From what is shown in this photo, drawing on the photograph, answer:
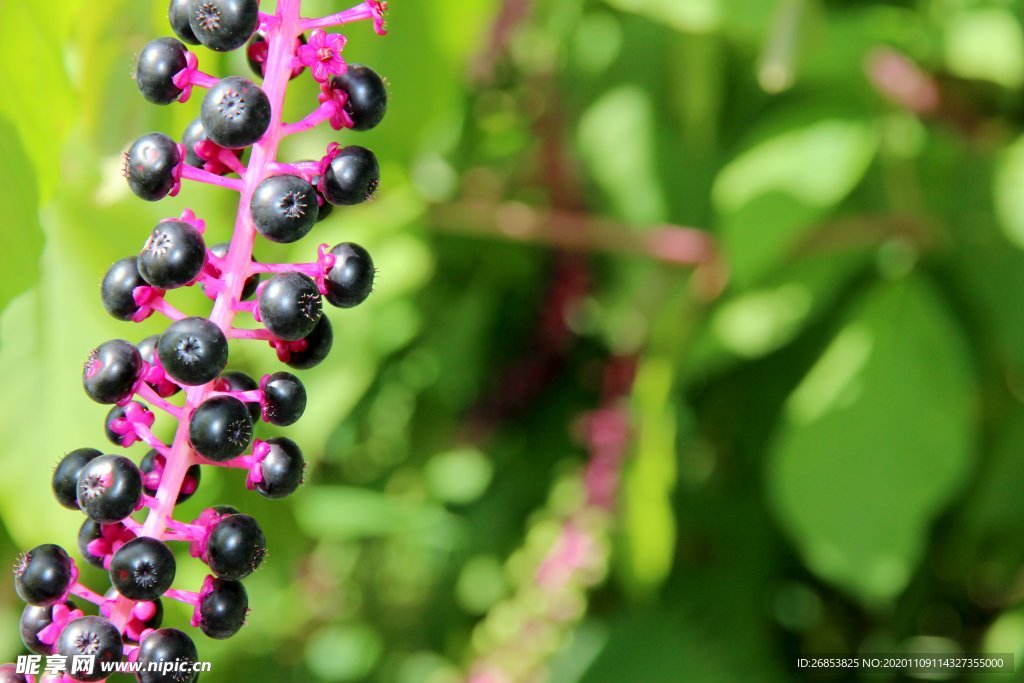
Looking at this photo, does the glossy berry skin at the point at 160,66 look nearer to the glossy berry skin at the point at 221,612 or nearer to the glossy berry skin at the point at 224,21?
the glossy berry skin at the point at 224,21

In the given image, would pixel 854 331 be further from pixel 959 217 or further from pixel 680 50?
pixel 680 50

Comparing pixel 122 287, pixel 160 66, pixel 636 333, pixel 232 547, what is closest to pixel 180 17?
pixel 160 66

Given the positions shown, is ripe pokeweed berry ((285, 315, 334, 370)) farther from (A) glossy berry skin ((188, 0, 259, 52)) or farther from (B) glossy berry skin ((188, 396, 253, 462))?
(A) glossy berry skin ((188, 0, 259, 52))

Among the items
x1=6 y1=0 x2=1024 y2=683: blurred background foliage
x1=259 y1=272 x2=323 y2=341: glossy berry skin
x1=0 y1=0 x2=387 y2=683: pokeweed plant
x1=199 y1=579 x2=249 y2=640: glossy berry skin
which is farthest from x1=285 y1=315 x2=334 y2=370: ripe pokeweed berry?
x1=6 y1=0 x2=1024 y2=683: blurred background foliage

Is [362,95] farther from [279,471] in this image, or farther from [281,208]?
[279,471]

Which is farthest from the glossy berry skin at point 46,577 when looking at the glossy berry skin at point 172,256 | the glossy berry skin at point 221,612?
the glossy berry skin at point 172,256
